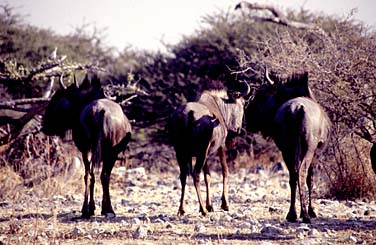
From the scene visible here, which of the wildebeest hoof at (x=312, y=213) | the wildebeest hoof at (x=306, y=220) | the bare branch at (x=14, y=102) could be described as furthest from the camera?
the bare branch at (x=14, y=102)

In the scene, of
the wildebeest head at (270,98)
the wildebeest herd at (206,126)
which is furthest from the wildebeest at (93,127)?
the wildebeest head at (270,98)

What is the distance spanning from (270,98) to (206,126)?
128 centimetres

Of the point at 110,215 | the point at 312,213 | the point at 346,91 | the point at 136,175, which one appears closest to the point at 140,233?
the point at 110,215

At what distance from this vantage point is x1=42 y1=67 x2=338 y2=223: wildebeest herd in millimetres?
9305

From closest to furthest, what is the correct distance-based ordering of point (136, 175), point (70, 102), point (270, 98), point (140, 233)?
1. point (140, 233)
2. point (270, 98)
3. point (70, 102)
4. point (136, 175)

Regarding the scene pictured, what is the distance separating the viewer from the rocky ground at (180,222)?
8.07 metres

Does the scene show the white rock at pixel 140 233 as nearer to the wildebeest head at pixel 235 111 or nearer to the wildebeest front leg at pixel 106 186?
the wildebeest front leg at pixel 106 186

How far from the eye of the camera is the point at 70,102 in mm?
11562

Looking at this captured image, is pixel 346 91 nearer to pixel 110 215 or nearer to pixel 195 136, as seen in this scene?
pixel 195 136

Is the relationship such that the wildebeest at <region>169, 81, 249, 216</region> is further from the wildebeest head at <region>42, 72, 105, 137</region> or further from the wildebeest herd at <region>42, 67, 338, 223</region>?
the wildebeest head at <region>42, 72, 105, 137</region>

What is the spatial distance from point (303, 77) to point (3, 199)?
21.8ft

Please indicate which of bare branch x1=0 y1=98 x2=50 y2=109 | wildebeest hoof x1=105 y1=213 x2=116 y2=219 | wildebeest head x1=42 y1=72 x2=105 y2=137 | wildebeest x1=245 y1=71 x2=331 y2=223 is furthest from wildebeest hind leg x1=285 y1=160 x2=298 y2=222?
bare branch x1=0 y1=98 x2=50 y2=109

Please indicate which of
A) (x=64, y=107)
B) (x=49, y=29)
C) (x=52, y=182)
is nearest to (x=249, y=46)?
(x=49, y=29)

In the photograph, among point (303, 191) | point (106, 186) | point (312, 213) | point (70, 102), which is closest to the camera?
point (303, 191)
